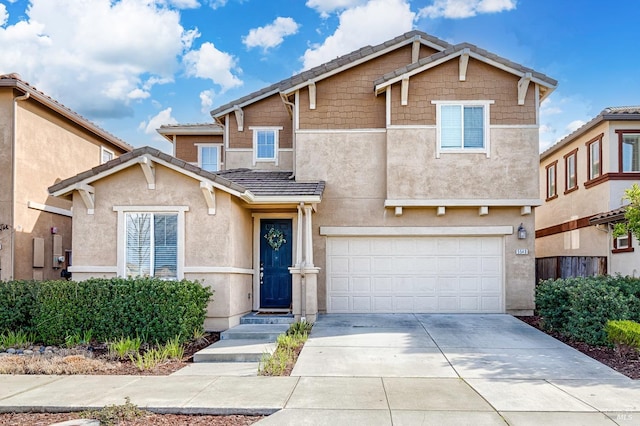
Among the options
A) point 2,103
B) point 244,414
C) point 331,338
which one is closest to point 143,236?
point 331,338

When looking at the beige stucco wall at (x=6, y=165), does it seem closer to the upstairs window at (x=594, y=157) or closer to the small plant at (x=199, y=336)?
the small plant at (x=199, y=336)

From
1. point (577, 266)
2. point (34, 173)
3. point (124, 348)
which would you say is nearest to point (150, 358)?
point (124, 348)

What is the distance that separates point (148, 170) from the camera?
40.2 ft

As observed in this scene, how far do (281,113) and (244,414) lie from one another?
11673 mm

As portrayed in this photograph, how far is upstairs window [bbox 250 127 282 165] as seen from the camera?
676 inches

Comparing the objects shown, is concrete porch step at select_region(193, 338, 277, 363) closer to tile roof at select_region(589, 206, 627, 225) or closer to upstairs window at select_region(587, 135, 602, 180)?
tile roof at select_region(589, 206, 627, 225)

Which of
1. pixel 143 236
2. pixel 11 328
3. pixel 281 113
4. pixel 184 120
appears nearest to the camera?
pixel 11 328

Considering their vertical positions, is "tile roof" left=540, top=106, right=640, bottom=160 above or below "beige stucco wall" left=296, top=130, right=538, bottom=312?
above

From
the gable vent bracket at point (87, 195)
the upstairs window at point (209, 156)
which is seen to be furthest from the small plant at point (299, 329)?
the upstairs window at point (209, 156)

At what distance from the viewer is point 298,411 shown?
705cm

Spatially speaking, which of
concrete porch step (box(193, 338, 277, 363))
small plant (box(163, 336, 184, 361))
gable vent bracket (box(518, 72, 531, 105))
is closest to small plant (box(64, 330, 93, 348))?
small plant (box(163, 336, 184, 361))

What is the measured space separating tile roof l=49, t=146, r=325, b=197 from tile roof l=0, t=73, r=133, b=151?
9.70 ft

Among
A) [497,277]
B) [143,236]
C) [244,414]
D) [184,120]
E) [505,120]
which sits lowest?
[244,414]

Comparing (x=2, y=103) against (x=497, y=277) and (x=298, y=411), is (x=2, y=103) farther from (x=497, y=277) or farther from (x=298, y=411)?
(x=497, y=277)
